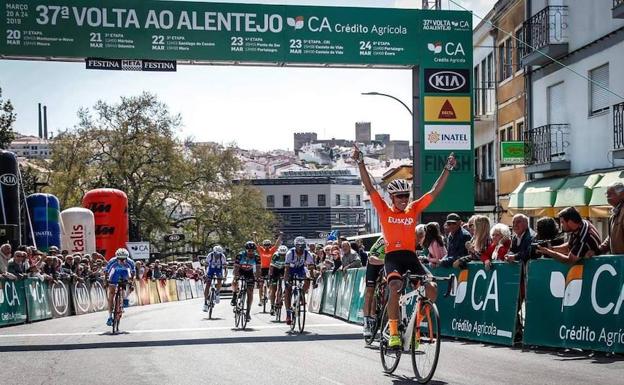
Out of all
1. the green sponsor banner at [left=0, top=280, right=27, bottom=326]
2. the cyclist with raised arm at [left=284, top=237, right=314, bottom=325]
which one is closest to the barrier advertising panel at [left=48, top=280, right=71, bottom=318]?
the green sponsor banner at [left=0, top=280, right=27, bottom=326]

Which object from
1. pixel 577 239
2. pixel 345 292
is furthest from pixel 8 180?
pixel 577 239

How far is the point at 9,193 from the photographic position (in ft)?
95.5

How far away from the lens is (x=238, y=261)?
21.7 metres

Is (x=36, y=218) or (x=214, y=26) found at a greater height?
(x=214, y=26)

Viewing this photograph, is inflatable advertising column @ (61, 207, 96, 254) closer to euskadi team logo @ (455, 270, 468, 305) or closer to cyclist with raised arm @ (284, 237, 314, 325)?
cyclist with raised arm @ (284, 237, 314, 325)

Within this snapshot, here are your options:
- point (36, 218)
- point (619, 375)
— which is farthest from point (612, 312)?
point (36, 218)

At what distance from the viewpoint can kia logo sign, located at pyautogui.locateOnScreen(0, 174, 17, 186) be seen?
1155 inches

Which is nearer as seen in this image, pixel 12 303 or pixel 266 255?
pixel 12 303

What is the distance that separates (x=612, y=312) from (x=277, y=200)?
130m

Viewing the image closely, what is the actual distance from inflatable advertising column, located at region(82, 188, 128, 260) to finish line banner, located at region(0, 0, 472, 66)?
23.5 metres

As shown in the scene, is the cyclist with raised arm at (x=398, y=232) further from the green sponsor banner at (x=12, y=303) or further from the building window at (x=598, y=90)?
the building window at (x=598, y=90)

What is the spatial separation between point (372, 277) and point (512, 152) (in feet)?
58.2

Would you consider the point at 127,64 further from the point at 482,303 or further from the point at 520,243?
the point at 520,243

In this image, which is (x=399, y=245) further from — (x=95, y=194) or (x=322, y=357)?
(x=95, y=194)
